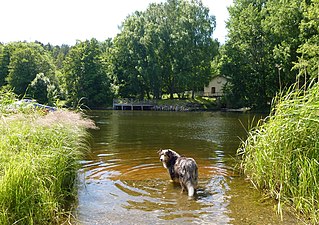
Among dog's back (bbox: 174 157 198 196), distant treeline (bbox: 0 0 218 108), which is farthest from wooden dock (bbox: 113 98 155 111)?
dog's back (bbox: 174 157 198 196)

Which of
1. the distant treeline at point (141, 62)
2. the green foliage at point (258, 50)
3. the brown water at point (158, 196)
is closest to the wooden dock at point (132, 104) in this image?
the distant treeline at point (141, 62)

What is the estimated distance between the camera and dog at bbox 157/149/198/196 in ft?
23.9

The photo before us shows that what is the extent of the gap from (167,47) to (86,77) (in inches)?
634

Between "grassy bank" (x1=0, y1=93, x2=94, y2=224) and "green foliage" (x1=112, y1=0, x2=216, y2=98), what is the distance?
153 feet

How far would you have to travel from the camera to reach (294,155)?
20.0 feet

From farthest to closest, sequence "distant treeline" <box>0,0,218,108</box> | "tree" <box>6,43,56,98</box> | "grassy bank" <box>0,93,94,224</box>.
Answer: "tree" <box>6,43,56,98</box>
"distant treeline" <box>0,0,218,108</box>
"grassy bank" <box>0,93,94,224</box>

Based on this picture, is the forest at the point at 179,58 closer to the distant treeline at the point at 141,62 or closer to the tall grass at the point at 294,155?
the distant treeline at the point at 141,62

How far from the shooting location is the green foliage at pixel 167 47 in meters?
53.7

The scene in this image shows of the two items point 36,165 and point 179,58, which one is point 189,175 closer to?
point 36,165

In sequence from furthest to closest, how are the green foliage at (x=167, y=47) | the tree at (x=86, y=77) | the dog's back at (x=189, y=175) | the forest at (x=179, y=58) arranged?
the tree at (x=86, y=77) < the green foliage at (x=167, y=47) < the forest at (x=179, y=58) < the dog's back at (x=189, y=175)

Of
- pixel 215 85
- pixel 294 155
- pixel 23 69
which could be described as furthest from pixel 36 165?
pixel 23 69

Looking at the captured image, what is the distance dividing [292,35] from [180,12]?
1989 centimetres

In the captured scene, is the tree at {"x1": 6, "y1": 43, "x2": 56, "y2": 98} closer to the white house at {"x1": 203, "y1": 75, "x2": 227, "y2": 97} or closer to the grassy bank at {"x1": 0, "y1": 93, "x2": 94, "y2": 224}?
the white house at {"x1": 203, "y1": 75, "x2": 227, "y2": 97}

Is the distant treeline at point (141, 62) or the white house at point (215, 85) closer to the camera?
the distant treeline at point (141, 62)
